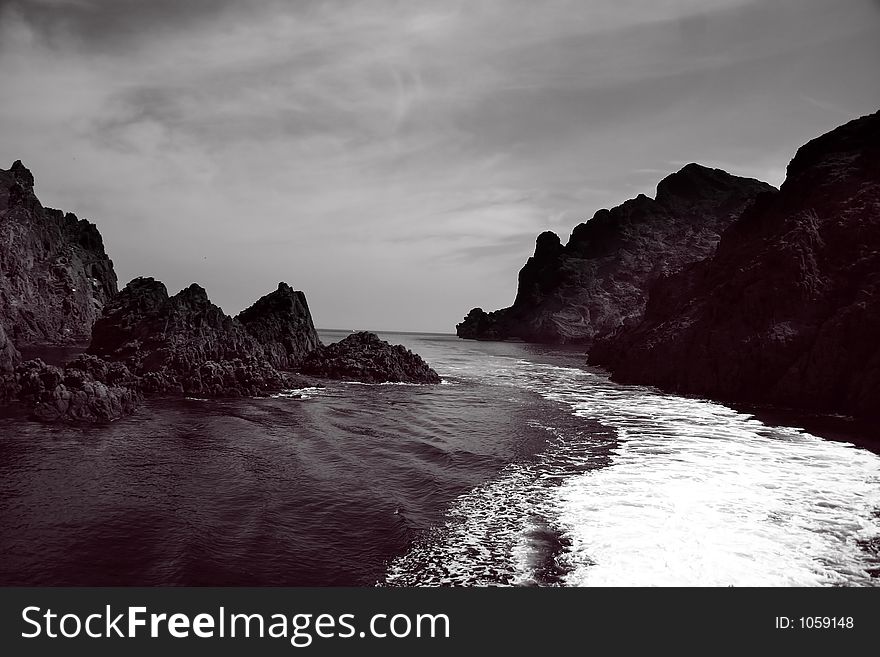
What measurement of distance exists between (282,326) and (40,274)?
71.1 m

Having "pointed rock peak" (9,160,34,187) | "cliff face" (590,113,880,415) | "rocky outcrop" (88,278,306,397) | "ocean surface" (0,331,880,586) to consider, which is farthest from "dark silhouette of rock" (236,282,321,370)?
"pointed rock peak" (9,160,34,187)

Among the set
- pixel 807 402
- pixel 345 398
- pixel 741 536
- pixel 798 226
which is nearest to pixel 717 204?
pixel 798 226

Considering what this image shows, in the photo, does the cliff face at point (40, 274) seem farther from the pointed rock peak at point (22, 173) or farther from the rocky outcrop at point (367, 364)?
the rocky outcrop at point (367, 364)

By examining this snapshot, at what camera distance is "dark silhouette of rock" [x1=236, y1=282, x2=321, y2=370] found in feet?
202

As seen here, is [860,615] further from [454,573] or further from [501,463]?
[501,463]

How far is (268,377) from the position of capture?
145 ft

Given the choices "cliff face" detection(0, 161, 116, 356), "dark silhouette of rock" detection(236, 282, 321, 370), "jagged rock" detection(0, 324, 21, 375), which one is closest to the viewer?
"jagged rock" detection(0, 324, 21, 375)

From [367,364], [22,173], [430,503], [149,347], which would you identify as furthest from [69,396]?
[22,173]

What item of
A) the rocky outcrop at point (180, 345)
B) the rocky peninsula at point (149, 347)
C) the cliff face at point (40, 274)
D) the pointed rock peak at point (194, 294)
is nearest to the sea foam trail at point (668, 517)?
the rocky peninsula at point (149, 347)

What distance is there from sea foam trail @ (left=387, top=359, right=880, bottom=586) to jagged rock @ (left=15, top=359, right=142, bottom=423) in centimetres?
2254

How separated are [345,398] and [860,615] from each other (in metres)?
36.3

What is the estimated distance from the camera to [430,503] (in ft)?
55.7

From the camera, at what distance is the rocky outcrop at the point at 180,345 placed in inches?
1581

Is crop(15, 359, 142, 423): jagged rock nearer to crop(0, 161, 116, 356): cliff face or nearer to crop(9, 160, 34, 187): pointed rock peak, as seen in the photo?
crop(0, 161, 116, 356): cliff face
